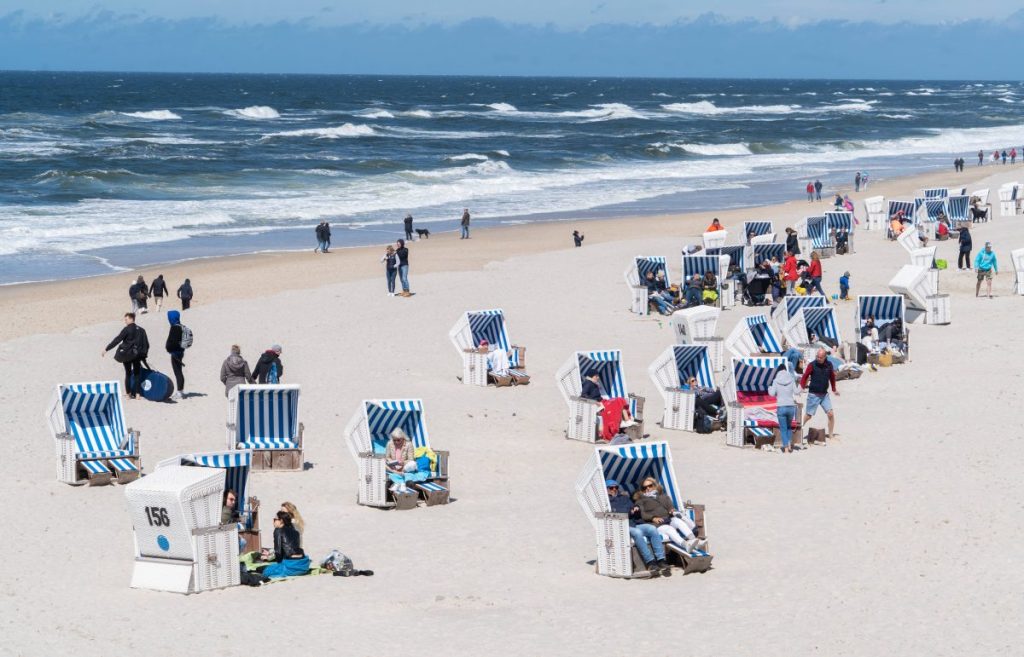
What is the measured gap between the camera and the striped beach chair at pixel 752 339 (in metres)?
16.4

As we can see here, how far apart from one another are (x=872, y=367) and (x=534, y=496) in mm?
6359

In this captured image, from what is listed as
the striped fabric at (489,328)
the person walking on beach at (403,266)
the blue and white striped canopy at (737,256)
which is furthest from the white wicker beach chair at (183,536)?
the blue and white striped canopy at (737,256)

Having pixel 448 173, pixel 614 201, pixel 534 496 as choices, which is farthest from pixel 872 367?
pixel 448 173

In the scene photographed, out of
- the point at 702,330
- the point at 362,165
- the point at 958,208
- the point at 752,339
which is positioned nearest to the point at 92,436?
the point at 702,330

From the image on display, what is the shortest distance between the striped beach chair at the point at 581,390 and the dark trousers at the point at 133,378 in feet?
15.6

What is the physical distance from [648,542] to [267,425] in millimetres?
4457

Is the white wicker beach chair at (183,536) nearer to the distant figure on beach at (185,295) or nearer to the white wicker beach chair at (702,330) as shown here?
the white wicker beach chair at (702,330)

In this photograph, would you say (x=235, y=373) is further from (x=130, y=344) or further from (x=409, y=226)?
(x=409, y=226)

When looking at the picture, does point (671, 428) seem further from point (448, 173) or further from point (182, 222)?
point (448, 173)

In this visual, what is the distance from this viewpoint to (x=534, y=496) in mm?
11555

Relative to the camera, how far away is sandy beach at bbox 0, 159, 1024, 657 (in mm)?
8266

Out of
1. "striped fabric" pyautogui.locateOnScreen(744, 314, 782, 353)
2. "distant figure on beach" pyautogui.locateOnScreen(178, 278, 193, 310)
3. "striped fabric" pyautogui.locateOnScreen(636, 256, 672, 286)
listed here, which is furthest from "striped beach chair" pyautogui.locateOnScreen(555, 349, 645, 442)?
"distant figure on beach" pyautogui.locateOnScreen(178, 278, 193, 310)

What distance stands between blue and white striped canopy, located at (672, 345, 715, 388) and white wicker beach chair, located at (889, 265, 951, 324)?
560 cm

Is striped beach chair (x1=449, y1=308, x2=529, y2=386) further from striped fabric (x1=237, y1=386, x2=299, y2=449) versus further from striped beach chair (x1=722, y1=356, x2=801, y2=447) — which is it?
striped fabric (x1=237, y1=386, x2=299, y2=449)
